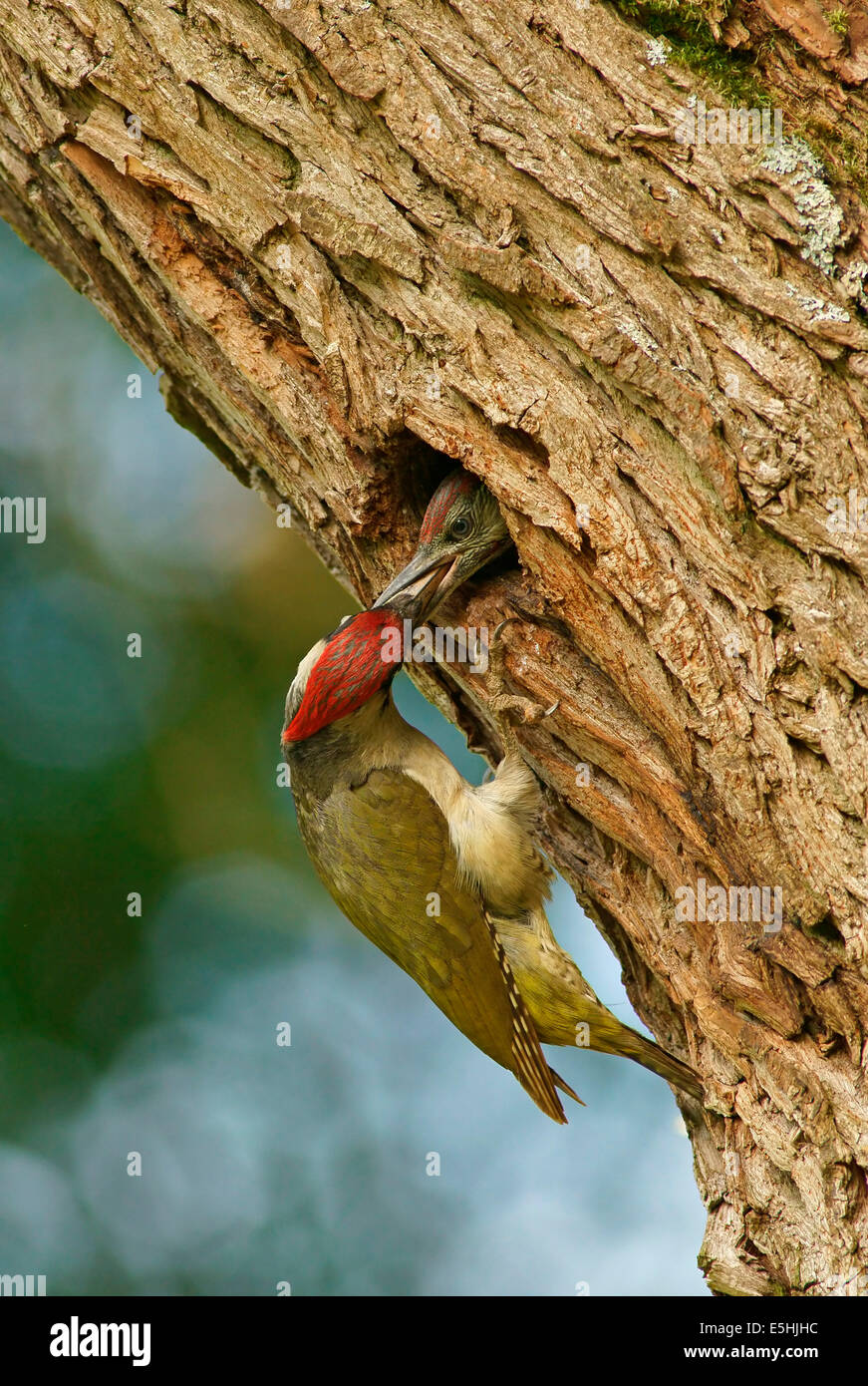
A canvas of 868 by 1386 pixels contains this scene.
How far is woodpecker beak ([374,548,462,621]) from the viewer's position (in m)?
3.60

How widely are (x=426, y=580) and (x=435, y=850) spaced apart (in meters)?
1.04

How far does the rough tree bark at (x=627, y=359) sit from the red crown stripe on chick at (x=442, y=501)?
1.03ft

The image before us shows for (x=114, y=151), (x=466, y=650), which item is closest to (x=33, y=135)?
(x=114, y=151)

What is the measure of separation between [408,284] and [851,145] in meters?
1.10

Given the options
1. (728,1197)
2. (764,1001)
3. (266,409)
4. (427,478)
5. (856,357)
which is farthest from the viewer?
(427,478)

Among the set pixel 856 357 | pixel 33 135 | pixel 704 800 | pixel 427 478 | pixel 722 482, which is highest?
pixel 33 135

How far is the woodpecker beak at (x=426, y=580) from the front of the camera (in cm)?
360

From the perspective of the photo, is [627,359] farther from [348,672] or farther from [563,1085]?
[563,1085]

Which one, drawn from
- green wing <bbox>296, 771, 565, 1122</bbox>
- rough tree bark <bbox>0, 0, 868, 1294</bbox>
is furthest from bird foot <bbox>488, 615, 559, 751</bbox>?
green wing <bbox>296, 771, 565, 1122</bbox>

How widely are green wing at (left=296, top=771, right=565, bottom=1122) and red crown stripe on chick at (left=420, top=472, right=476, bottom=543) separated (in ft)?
3.37

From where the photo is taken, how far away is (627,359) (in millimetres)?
2701

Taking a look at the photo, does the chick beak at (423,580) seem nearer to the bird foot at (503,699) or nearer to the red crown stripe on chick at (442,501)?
the red crown stripe on chick at (442,501)

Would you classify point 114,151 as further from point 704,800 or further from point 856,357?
point 704,800

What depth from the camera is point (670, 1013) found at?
351cm
